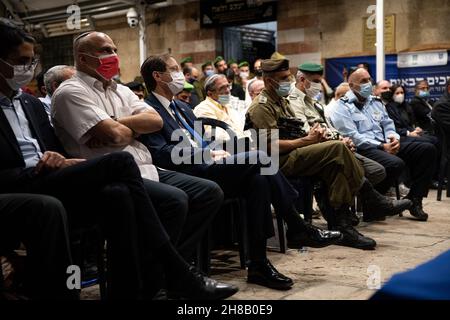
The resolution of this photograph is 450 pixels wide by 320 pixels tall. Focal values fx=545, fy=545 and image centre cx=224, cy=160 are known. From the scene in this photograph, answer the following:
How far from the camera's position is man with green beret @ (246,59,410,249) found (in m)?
3.67

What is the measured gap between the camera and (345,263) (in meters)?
3.33

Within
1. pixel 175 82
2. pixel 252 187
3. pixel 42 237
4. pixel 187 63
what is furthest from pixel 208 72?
pixel 42 237

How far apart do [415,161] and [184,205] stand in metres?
3.05

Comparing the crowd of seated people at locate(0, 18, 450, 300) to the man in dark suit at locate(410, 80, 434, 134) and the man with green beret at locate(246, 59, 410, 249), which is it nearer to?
the man with green beret at locate(246, 59, 410, 249)

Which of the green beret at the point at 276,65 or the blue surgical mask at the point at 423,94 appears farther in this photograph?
the blue surgical mask at the point at 423,94

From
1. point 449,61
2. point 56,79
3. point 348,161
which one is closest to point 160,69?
point 56,79

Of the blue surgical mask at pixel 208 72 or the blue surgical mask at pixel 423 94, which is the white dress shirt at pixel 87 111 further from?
the blue surgical mask at pixel 208 72

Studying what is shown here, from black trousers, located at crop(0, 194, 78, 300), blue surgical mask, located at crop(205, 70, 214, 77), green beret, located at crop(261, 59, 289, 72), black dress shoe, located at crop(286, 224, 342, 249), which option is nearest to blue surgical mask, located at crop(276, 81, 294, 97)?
green beret, located at crop(261, 59, 289, 72)

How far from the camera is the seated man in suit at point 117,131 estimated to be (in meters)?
2.47

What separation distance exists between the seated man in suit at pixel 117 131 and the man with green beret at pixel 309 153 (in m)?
1.04

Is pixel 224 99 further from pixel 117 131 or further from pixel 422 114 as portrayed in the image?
pixel 422 114

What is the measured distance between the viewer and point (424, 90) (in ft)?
25.5

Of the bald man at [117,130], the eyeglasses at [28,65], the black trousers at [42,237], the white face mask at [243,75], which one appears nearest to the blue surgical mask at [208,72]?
the white face mask at [243,75]
